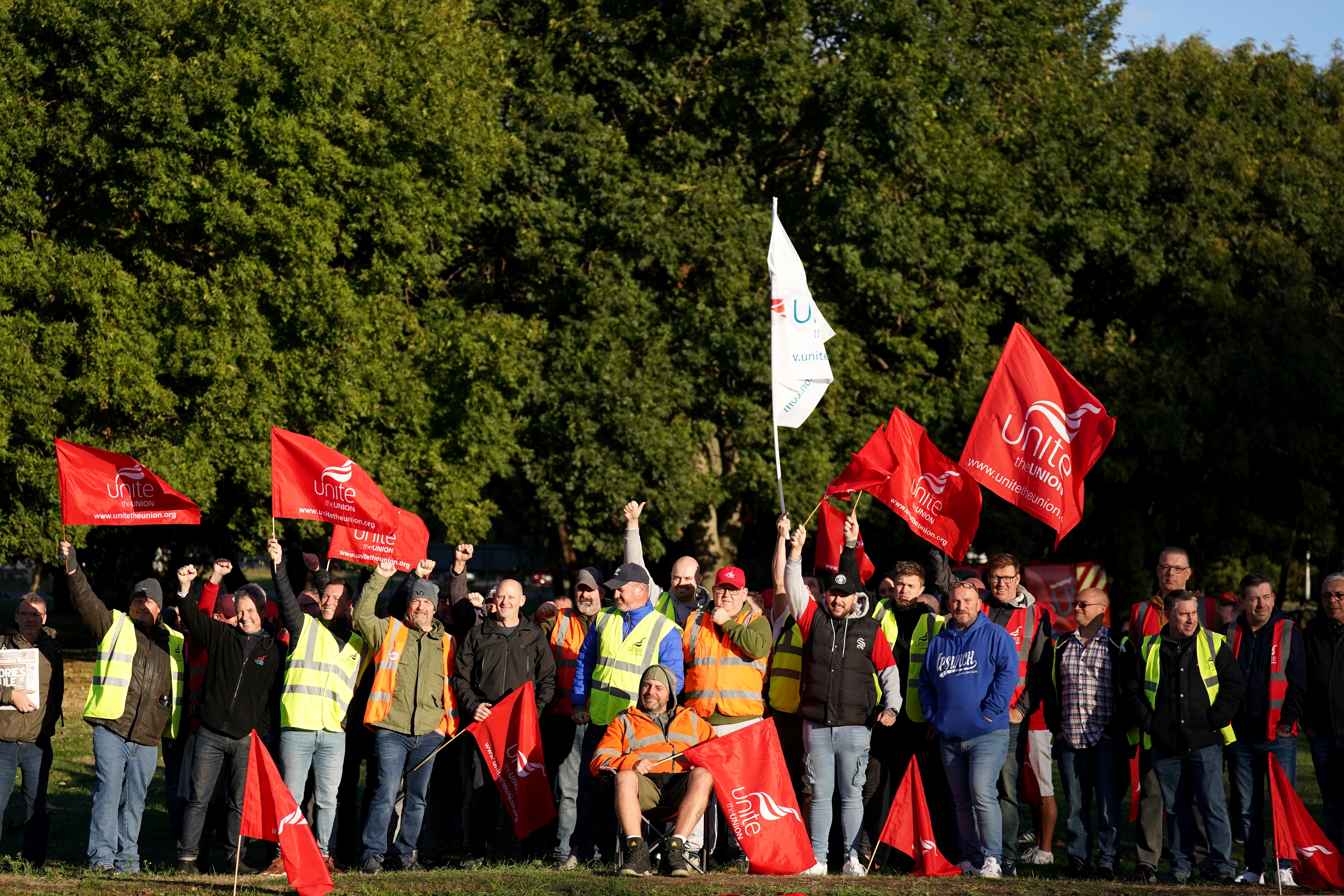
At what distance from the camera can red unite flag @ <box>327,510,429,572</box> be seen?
443 inches

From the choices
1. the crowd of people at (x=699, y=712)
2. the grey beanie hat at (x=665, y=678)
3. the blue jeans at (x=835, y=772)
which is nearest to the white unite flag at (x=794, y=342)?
the crowd of people at (x=699, y=712)

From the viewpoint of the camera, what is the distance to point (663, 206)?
24.0 metres

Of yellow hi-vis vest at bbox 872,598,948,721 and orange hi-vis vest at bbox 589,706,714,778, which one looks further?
yellow hi-vis vest at bbox 872,598,948,721

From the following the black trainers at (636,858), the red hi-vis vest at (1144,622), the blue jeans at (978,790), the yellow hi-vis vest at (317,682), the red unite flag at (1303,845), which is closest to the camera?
the red unite flag at (1303,845)

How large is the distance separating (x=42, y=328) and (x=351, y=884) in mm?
13851

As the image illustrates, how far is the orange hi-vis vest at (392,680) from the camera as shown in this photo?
1036 cm

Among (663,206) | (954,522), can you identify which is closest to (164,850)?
(954,522)

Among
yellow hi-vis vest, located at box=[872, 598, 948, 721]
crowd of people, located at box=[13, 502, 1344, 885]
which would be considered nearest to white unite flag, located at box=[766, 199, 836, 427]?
crowd of people, located at box=[13, 502, 1344, 885]

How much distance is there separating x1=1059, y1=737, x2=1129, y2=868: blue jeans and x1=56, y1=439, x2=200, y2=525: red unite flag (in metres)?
6.51

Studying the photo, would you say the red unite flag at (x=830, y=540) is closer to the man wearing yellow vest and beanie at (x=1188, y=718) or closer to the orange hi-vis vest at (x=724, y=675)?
the orange hi-vis vest at (x=724, y=675)

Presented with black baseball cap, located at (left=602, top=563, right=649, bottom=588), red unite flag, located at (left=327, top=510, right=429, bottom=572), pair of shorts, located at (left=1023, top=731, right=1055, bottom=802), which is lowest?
pair of shorts, located at (left=1023, top=731, right=1055, bottom=802)

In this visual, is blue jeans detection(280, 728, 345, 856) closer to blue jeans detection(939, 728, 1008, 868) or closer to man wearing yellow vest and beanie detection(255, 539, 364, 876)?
man wearing yellow vest and beanie detection(255, 539, 364, 876)

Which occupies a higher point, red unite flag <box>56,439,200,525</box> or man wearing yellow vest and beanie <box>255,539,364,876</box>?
red unite flag <box>56,439,200,525</box>

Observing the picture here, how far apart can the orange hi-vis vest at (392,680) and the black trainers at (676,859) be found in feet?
6.34
